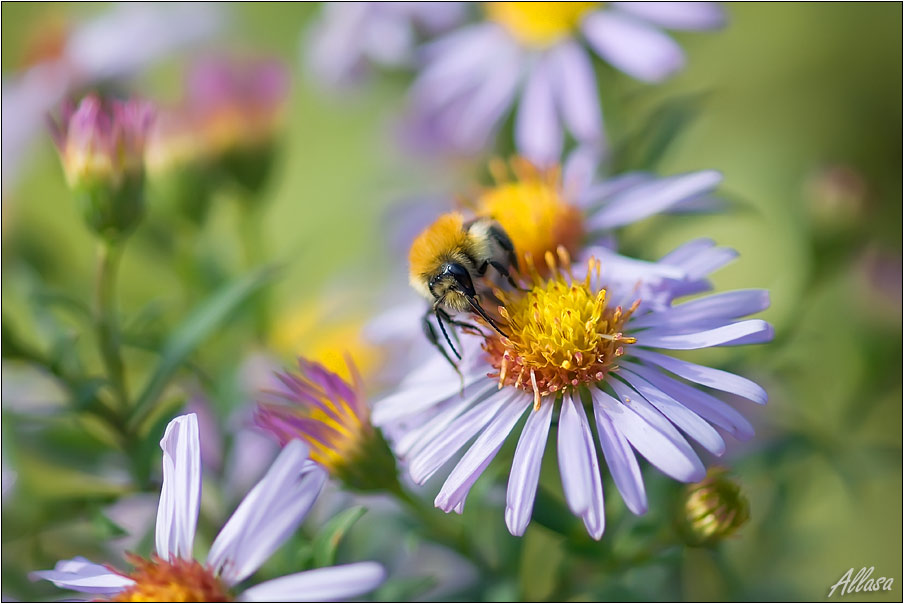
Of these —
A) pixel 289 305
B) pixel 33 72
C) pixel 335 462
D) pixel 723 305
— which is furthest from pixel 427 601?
pixel 33 72

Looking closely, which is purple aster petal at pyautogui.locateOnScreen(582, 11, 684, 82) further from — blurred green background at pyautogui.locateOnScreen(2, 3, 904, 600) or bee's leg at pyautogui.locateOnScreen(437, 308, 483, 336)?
bee's leg at pyautogui.locateOnScreen(437, 308, 483, 336)

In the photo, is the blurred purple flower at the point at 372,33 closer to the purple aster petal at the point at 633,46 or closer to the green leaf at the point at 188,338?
the purple aster petal at the point at 633,46

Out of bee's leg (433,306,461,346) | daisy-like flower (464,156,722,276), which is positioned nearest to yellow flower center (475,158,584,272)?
daisy-like flower (464,156,722,276)

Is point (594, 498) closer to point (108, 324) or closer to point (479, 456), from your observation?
point (479, 456)

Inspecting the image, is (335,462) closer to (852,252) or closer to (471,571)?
(471,571)

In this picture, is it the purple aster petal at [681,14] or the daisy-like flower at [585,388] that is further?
the purple aster petal at [681,14]

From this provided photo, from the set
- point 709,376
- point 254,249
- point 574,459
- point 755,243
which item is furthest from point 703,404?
point 755,243

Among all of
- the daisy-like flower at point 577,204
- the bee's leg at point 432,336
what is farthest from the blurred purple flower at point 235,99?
the bee's leg at point 432,336
